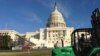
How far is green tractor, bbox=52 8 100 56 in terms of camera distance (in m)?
17.4

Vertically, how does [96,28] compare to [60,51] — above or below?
above

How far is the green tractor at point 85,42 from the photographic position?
57.0ft

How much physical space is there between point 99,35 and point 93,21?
1.75 m

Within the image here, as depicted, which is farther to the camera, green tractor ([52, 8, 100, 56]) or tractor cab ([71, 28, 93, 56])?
tractor cab ([71, 28, 93, 56])

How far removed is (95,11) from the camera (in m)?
18.3

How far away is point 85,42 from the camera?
18016mm

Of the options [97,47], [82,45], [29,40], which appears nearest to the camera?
[97,47]

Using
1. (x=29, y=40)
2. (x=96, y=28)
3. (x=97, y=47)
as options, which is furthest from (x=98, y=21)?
(x=29, y=40)

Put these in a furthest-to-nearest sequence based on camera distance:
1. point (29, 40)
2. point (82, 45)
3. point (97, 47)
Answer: point (29, 40) → point (82, 45) → point (97, 47)

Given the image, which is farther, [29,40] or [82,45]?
[29,40]

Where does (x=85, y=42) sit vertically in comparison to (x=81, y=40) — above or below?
below

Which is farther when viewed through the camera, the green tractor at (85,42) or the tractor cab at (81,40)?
the tractor cab at (81,40)

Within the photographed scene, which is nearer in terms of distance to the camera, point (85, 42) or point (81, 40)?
point (85, 42)

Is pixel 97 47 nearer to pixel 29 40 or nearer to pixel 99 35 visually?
pixel 99 35
